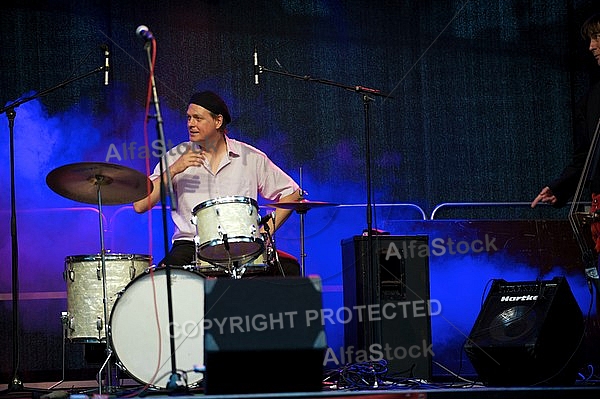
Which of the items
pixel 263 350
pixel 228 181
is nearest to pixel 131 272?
pixel 228 181

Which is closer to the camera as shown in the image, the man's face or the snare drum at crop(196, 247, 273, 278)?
the snare drum at crop(196, 247, 273, 278)

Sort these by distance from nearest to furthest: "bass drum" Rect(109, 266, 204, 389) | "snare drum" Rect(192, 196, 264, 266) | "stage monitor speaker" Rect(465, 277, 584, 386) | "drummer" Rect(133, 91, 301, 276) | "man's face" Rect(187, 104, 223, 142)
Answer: "stage monitor speaker" Rect(465, 277, 584, 386) < "bass drum" Rect(109, 266, 204, 389) < "snare drum" Rect(192, 196, 264, 266) < "drummer" Rect(133, 91, 301, 276) < "man's face" Rect(187, 104, 223, 142)

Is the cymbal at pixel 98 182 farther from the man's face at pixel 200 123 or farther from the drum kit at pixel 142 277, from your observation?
the man's face at pixel 200 123

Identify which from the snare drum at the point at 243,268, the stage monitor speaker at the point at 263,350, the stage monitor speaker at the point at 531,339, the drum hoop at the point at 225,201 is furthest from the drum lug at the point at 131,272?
the stage monitor speaker at the point at 531,339

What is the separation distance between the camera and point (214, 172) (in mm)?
5844

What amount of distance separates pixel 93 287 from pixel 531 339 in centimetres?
233

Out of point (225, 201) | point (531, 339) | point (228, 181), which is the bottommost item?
point (531, 339)

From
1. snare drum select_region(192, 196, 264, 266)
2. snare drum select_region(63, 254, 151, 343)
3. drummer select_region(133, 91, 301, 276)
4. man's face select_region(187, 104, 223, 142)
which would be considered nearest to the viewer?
snare drum select_region(192, 196, 264, 266)

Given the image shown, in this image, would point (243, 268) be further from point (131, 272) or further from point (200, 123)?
point (200, 123)

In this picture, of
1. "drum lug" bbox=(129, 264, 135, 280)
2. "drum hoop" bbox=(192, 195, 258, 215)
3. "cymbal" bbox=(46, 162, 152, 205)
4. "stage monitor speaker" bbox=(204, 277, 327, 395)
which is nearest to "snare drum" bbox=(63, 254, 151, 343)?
"drum lug" bbox=(129, 264, 135, 280)

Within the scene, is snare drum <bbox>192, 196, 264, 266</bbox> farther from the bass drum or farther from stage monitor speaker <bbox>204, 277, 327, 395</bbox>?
stage monitor speaker <bbox>204, 277, 327, 395</bbox>

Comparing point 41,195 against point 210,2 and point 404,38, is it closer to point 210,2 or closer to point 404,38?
point 210,2

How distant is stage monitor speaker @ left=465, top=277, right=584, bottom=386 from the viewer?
14.0 ft

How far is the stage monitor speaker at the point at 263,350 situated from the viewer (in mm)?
3377
